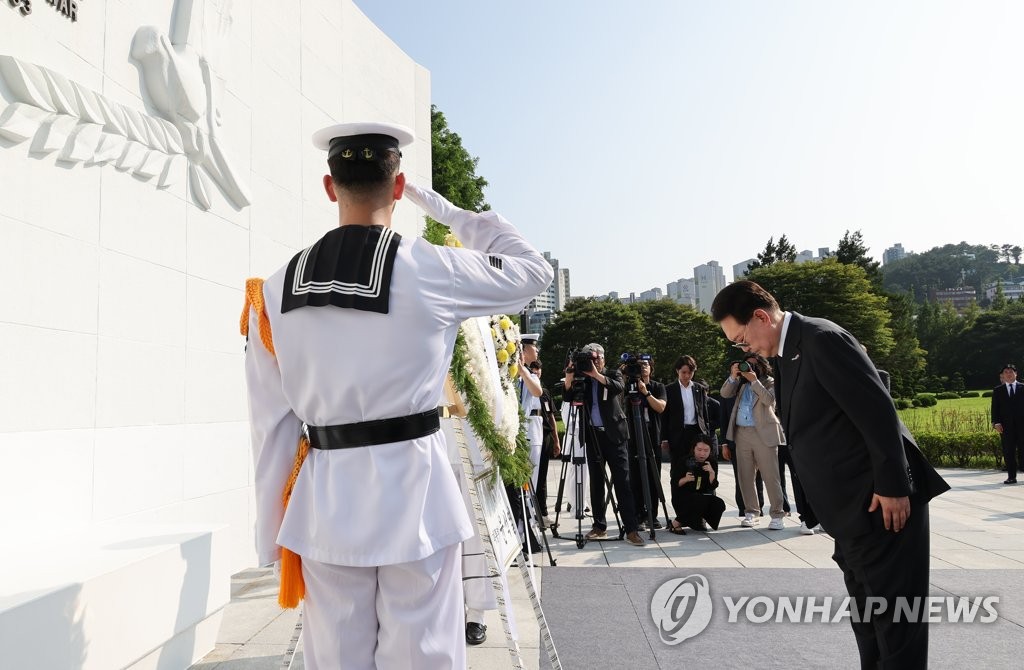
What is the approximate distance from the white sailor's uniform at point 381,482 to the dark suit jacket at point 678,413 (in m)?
6.79

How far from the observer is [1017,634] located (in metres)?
4.07

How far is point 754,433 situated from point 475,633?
4.85m

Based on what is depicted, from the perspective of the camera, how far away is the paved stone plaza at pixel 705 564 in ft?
13.0

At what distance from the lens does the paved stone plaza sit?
3.97 meters

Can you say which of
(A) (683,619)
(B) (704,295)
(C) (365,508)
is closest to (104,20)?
(C) (365,508)

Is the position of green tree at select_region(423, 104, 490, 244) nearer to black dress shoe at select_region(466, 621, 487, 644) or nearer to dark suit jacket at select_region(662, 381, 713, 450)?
dark suit jacket at select_region(662, 381, 713, 450)

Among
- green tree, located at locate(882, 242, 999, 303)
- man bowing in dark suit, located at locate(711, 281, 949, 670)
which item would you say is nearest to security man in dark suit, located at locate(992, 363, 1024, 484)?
man bowing in dark suit, located at locate(711, 281, 949, 670)

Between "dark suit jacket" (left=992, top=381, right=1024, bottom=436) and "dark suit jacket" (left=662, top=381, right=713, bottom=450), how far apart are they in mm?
6558

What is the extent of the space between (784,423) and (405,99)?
873 centimetres

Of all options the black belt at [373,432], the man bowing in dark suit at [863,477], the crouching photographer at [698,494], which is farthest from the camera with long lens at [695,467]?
the black belt at [373,432]

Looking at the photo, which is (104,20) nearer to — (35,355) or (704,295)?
(35,355)

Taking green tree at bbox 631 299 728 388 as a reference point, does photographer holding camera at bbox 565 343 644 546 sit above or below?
below

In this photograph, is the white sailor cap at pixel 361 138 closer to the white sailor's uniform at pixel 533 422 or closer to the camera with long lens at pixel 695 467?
the white sailor's uniform at pixel 533 422

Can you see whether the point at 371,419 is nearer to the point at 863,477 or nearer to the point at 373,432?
the point at 373,432
